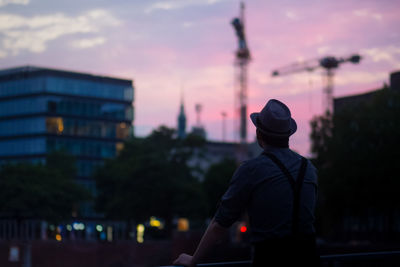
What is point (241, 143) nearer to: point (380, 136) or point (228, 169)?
point (228, 169)

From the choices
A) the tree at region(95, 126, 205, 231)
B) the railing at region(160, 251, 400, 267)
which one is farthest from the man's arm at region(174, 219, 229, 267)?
the tree at region(95, 126, 205, 231)

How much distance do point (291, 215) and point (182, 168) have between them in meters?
71.6

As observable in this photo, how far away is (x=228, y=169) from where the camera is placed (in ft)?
356

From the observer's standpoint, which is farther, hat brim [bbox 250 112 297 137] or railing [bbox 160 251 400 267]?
railing [bbox 160 251 400 267]

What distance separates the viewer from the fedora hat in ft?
14.5

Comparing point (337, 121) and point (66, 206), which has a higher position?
point (337, 121)

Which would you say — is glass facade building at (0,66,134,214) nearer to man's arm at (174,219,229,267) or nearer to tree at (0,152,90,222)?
tree at (0,152,90,222)

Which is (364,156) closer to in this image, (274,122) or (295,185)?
(274,122)

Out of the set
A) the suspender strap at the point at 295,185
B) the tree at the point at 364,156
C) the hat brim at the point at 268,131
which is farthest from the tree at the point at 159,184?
the suspender strap at the point at 295,185

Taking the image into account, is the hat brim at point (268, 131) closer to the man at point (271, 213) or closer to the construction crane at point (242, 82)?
the man at point (271, 213)

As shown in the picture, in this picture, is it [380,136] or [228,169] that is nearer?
[380,136]

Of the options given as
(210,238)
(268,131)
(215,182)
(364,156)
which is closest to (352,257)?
(268,131)

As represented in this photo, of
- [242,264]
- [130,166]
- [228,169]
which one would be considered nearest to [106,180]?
[130,166]

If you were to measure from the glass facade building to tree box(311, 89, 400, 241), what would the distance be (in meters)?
50.3
